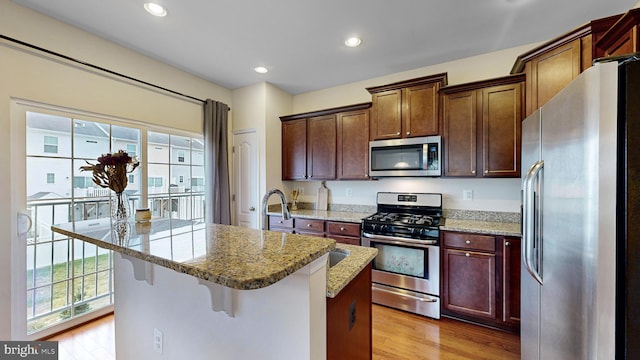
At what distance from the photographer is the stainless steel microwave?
8.75 feet

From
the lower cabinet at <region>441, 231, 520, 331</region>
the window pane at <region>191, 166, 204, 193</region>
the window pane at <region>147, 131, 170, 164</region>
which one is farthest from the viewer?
the window pane at <region>191, 166, 204, 193</region>

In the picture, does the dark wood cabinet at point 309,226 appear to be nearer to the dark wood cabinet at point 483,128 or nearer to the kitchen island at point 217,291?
the dark wood cabinet at point 483,128

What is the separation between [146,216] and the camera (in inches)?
62.1

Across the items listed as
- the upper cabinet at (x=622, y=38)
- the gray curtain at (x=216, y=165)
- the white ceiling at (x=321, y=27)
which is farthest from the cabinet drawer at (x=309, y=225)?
the upper cabinet at (x=622, y=38)

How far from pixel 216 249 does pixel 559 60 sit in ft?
8.66

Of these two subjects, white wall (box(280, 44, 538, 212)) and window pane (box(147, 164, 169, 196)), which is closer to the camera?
white wall (box(280, 44, 538, 212))

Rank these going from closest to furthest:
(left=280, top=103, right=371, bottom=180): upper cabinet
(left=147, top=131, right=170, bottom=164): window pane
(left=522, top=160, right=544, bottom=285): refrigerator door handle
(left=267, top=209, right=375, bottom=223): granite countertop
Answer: (left=522, top=160, right=544, bottom=285): refrigerator door handle
(left=147, top=131, right=170, bottom=164): window pane
(left=267, top=209, right=375, bottom=223): granite countertop
(left=280, top=103, right=371, bottom=180): upper cabinet

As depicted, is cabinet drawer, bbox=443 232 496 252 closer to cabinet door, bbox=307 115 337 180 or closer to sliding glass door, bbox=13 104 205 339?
cabinet door, bbox=307 115 337 180

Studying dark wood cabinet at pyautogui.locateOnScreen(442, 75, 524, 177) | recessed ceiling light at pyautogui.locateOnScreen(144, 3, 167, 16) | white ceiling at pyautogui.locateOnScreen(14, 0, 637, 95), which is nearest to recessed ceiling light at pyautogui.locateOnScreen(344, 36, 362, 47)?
white ceiling at pyautogui.locateOnScreen(14, 0, 637, 95)

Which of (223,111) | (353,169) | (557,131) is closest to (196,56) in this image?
(223,111)

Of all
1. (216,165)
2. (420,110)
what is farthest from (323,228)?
(420,110)

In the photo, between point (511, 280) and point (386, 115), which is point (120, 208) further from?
point (511, 280)

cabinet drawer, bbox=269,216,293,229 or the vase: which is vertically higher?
the vase

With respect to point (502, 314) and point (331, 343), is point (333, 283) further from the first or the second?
point (502, 314)
